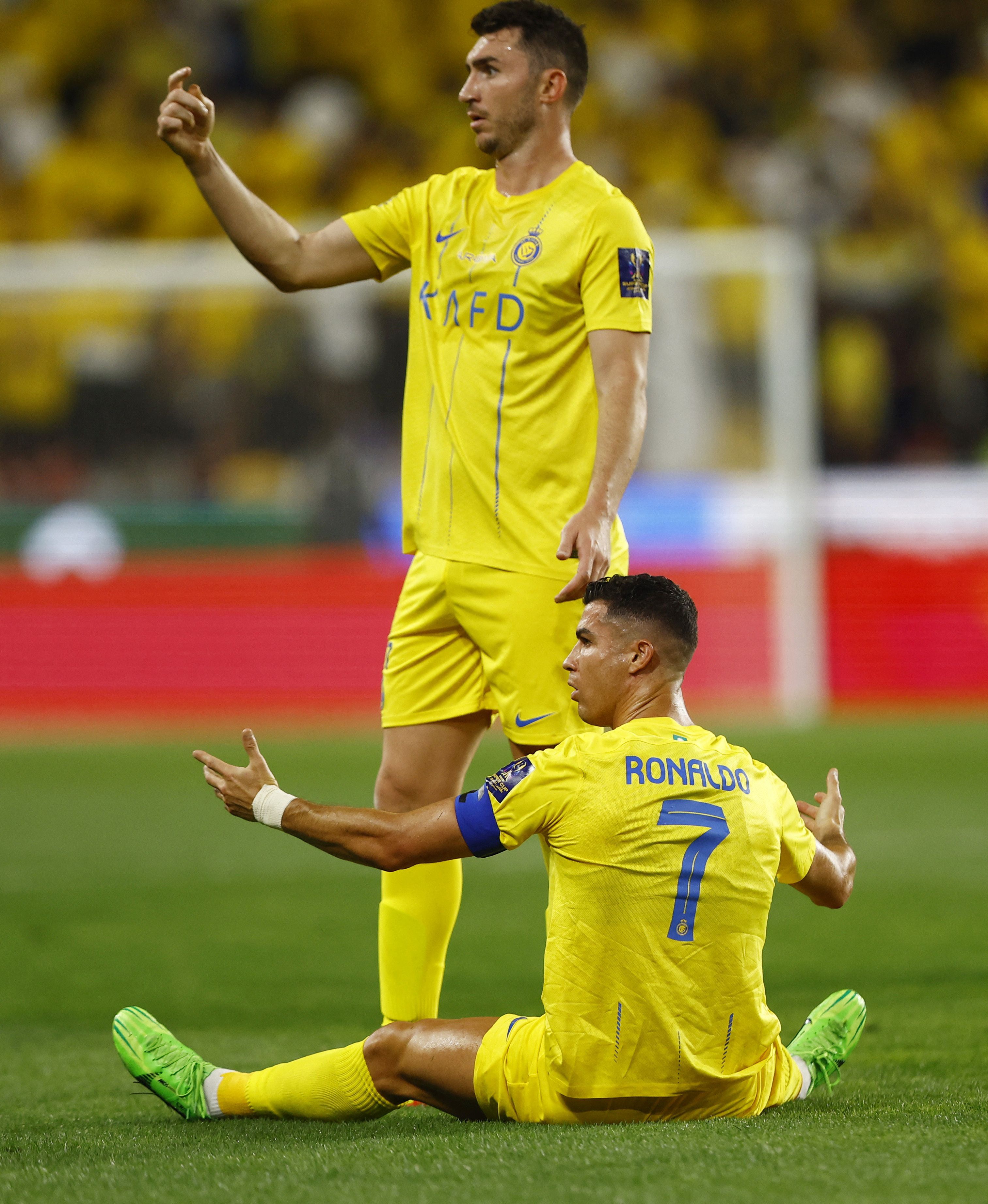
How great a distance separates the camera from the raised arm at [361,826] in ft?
9.73

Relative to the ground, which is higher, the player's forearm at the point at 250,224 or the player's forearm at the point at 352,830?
the player's forearm at the point at 250,224

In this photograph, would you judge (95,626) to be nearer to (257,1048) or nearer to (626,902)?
(257,1048)

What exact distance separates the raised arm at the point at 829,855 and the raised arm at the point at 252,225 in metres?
1.48

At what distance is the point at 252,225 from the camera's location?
3709mm

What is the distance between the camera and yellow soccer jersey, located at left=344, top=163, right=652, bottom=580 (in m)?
3.51

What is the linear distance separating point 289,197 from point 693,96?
345 centimetres

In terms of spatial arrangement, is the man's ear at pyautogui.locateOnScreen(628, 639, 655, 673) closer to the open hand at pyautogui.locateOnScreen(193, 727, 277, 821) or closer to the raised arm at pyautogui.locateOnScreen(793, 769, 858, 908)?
the raised arm at pyautogui.locateOnScreen(793, 769, 858, 908)

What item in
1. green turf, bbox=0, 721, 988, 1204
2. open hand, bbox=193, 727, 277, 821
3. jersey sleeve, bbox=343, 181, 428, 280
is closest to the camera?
green turf, bbox=0, 721, 988, 1204

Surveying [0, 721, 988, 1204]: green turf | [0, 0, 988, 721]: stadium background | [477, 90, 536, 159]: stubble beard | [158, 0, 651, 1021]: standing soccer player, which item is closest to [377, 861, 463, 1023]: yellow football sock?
[158, 0, 651, 1021]: standing soccer player

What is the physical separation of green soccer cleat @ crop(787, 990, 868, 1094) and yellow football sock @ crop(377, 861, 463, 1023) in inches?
29.6

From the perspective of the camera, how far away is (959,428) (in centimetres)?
1298

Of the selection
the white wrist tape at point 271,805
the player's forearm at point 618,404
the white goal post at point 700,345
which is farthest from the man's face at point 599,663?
the white goal post at point 700,345

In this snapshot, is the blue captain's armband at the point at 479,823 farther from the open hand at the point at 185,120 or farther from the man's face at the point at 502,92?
the open hand at the point at 185,120

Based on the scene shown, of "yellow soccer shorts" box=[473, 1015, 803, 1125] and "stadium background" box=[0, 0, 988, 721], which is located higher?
"stadium background" box=[0, 0, 988, 721]
